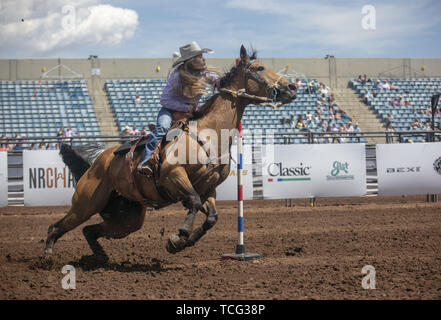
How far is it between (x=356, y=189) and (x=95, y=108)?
1530cm

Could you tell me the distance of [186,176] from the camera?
5930 mm

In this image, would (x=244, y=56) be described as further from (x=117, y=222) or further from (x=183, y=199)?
(x=117, y=222)

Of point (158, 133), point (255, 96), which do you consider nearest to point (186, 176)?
point (158, 133)

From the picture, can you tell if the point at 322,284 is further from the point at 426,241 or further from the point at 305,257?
the point at 426,241

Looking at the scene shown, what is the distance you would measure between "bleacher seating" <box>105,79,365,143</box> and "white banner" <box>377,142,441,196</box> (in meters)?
7.81

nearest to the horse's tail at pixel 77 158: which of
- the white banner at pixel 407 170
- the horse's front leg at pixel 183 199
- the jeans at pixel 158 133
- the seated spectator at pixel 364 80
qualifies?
the jeans at pixel 158 133

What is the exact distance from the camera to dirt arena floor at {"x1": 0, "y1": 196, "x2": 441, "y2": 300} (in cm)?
482

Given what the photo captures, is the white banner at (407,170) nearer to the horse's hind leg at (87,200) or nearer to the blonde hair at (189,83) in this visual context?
the blonde hair at (189,83)

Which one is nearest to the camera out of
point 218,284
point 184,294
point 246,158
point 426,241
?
point 184,294

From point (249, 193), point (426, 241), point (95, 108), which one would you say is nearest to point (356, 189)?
point (249, 193)

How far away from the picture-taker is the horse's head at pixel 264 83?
620cm

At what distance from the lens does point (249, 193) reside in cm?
1376

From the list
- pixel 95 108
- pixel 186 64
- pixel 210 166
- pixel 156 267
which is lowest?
pixel 156 267

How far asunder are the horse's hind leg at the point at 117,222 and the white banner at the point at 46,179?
6.92 m
